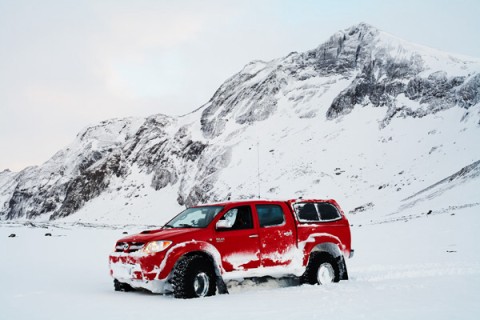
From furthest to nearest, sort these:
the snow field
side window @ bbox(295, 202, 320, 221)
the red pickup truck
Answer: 1. side window @ bbox(295, 202, 320, 221)
2. the red pickup truck
3. the snow field

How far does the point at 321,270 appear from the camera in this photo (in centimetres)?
1126

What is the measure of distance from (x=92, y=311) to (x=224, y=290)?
112 inches

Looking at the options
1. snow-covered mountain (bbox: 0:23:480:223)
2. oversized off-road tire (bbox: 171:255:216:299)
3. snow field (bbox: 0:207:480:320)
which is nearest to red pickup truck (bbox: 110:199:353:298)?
oversized off-road tire (bbox: 171:255:216:299)

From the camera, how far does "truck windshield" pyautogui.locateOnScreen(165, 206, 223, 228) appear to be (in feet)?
33.4

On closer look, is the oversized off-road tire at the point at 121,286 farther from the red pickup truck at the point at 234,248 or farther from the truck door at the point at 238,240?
the truck door at the point at 238,240

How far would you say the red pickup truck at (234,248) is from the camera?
9219 millimetres

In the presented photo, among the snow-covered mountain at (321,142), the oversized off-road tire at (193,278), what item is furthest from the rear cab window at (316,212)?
the snow-covered mountain at (321,142)

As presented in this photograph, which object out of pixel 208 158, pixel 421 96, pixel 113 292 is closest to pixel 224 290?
pixel 113 292

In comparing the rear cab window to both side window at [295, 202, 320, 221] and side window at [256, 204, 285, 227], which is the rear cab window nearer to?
side window at [295, 202, 320, 221]

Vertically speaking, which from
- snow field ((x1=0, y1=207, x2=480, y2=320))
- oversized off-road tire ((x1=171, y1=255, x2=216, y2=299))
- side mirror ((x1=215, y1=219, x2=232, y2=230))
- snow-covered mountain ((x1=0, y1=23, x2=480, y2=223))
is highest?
Answer: snow-covered mountain ((x1=0, y1=23, x2=480, y2=223))

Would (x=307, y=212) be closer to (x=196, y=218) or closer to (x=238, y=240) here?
(x=238, y=240)

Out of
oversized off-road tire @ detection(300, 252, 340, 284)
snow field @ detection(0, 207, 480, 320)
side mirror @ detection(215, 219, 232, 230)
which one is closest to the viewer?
snow field @ detection(0, 207, 480, 320)

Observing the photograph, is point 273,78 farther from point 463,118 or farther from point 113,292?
point 113,292

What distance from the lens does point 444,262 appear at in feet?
46.2
